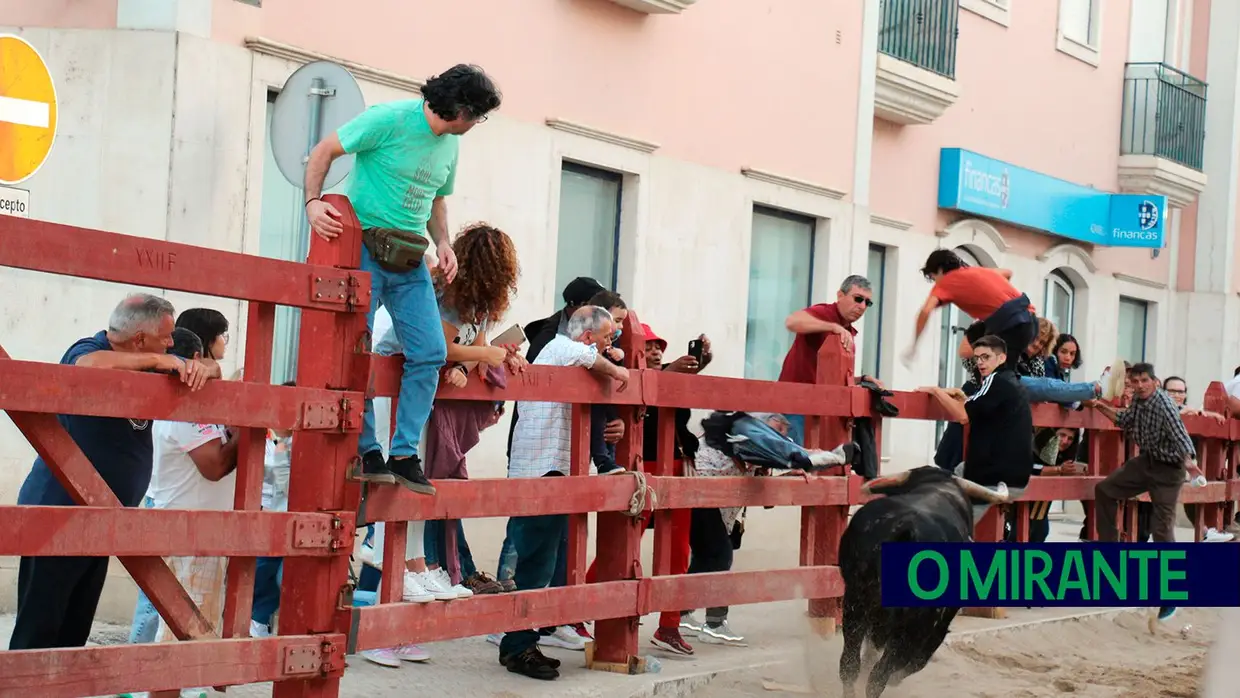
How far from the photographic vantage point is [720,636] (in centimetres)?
893

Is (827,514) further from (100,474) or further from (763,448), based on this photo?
(100,474)

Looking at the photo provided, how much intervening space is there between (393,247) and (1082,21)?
1657 cm

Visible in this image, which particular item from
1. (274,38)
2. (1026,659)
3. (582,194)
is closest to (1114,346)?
(582,194)

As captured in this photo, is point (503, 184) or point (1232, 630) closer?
point (1232, 630)

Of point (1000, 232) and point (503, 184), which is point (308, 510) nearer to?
point (503, 184)

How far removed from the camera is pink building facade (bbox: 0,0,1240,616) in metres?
9.23

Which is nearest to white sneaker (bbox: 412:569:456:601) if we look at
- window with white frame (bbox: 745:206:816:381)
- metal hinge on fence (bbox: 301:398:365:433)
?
metal hinge on fence (bbox: 301:398:365:433)

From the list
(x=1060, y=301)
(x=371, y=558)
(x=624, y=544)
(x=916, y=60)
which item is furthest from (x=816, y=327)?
(x=1060, y=301)

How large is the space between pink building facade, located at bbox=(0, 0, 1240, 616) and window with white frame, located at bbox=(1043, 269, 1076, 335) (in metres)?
0.04

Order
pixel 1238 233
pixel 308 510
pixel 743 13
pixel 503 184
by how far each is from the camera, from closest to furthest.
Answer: pixel 308 510
pixel 503 184
pixel 743 13
pixel 1238 233

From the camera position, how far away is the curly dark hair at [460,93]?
5.74 metres

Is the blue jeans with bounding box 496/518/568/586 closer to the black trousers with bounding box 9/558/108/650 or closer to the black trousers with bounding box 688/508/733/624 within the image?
the black trousers with bounding box 688/508/733/624

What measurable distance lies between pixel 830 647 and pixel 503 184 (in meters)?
4.53

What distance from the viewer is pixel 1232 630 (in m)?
6.19
